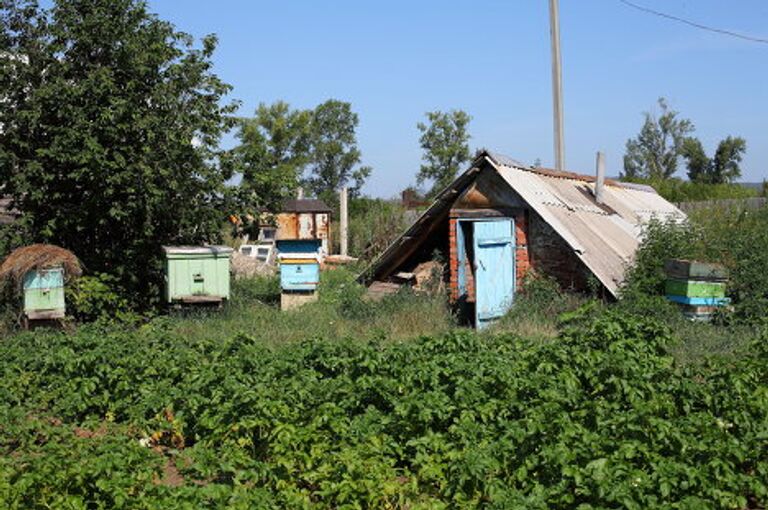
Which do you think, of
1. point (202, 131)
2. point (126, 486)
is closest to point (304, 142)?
point (202, 131)

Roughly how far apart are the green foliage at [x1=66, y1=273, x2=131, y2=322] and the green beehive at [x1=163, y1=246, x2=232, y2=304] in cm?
97

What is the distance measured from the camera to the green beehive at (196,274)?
13531 millimetres

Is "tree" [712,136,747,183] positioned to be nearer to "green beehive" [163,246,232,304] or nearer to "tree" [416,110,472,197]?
"tree" [416,110,472,197]

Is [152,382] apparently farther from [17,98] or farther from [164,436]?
[17,98]

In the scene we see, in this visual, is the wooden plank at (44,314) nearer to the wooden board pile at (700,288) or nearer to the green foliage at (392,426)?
the green foliage at (392,426)

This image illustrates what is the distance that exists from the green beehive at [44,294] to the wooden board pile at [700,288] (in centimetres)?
903

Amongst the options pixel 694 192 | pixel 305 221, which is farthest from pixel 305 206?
pixel 694 192

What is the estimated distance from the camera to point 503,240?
14.5 m

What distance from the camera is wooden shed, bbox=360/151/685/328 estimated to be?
559 inches

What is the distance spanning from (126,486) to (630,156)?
190ft

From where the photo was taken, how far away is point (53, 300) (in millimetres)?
12883

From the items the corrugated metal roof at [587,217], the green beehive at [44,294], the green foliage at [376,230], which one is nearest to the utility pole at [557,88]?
the corrugated metal roof at [587,217]

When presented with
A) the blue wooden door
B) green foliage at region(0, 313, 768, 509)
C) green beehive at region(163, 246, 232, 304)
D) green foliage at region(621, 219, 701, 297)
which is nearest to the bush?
green foliage at region(621, 219, 701, 297)

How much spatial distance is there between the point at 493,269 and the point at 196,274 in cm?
469
